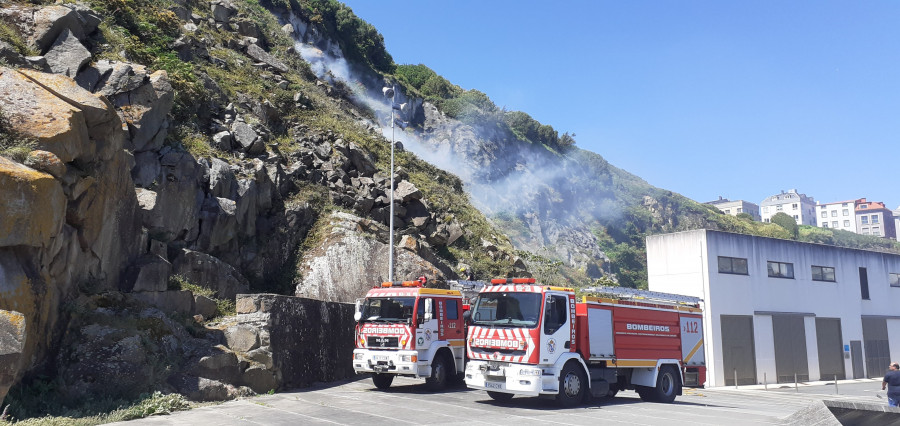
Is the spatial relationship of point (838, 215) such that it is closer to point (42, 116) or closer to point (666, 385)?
point (666, 385)

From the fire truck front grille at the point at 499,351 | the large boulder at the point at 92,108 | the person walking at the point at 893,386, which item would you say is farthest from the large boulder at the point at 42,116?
the person walking at the point at 893,386

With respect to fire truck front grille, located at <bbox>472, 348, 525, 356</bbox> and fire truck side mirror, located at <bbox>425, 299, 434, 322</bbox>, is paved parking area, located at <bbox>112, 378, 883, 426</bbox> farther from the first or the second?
fire truck side mirror, located at <bbox>425, 299, 434, 322</bbox>

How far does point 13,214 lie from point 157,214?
345 inches

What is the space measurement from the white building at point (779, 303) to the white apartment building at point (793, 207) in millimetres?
120328

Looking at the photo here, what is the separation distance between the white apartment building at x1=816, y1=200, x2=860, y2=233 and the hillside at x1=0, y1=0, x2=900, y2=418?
5462 inches

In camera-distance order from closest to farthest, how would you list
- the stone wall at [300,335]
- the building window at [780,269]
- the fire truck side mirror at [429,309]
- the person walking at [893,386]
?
the person walking at [893,386], the stone wall at [300,335], the fire truck side mirror at [429,309], the building window at [780,269]

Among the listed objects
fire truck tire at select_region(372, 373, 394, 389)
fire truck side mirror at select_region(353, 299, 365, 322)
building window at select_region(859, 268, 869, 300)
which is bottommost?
fire truck tire at select_region(372, 373, 394, 389)

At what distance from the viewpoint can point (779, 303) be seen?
32.8m

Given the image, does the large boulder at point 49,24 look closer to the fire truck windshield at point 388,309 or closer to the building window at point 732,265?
the fire truck windshield at point 388,309

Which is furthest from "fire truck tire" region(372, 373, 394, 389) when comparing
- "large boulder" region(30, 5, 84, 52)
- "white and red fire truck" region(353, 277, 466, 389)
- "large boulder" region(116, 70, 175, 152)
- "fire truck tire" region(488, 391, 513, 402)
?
"large boulder" region(30, 5, 84, 52)

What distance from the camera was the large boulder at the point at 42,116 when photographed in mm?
12102

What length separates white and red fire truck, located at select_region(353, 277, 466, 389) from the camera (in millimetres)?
16130

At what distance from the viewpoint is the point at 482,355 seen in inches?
567

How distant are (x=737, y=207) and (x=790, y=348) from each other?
129m
